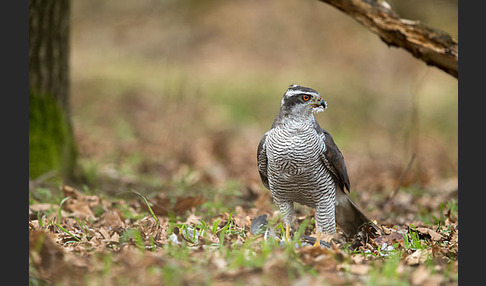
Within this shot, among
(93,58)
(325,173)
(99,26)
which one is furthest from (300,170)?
(99,26)

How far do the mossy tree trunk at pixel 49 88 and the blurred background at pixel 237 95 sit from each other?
0.72 m

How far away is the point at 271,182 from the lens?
186 inches

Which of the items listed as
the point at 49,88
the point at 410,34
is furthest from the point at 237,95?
the point at 410,34

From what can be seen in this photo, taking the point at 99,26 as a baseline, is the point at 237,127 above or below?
below

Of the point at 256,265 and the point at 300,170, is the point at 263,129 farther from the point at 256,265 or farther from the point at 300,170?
the point at 256,265

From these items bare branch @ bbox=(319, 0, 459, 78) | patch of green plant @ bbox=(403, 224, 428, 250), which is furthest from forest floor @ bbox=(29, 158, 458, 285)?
bare branch @ bbox=(319, 0, 459, 78)

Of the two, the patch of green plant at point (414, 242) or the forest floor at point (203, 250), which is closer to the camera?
the forest floor at point (203, 250)

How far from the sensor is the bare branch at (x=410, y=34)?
18.2ft

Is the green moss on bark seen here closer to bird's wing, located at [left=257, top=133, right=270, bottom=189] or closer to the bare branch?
bird's wing, located at [left=257, top=133, right=270, bottom=189]

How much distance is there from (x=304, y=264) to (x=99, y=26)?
16.6 metres

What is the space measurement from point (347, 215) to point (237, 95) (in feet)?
32.0

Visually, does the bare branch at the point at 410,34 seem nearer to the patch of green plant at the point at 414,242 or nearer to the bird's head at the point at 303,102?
the bird's head at the point at 303,102

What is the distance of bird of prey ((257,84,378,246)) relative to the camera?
174 inches

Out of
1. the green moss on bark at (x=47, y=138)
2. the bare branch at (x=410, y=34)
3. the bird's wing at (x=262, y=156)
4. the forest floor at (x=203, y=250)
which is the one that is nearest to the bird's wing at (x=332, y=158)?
the bird's wing at (x=262, y=156)
